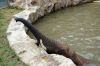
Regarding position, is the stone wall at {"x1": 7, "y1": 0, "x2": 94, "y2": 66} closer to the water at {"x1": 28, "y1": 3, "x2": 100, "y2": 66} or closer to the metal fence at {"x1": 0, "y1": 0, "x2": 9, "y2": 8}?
the water at {"x1": 28, "y1": 3, "x2": 100, "y2": 66}

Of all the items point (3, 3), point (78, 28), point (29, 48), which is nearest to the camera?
point (29, 48)

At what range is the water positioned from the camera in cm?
872

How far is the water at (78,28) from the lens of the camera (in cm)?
872

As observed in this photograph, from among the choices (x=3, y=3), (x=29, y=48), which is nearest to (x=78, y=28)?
(x=3, y=3)

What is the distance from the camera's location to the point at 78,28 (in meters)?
10.8

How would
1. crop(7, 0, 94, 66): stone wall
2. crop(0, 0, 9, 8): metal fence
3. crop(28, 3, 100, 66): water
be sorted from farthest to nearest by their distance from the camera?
crop(0, 0, 9, 8): metal fence → crop(28, 3, 100, 66): water → crop(7, 0, 94, 66): stone wall

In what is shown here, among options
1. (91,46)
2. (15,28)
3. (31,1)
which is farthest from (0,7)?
(91,46)

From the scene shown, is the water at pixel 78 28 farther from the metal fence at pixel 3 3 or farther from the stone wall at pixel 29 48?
the metal fence at pixel 3 3

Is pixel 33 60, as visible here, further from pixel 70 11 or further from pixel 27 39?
pixel 70 11

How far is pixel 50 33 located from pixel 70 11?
382 cm

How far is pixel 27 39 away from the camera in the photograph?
25.1ft

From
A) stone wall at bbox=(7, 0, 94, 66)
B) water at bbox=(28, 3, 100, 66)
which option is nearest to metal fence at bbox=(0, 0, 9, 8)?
stone wall at bbox=(7, 0, 94, 66)

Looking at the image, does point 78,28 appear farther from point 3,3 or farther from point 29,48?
point 29,48

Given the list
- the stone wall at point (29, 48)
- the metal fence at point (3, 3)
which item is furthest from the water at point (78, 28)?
the metal fence at point (3, 3)
